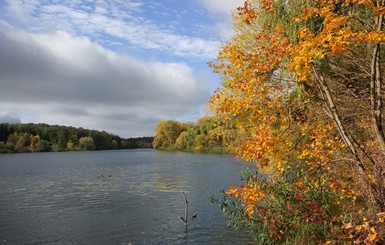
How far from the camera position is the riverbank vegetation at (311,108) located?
28.7 feet

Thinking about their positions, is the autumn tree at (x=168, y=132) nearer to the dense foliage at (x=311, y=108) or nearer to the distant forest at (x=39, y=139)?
the distant forest at (x=39, y=139)

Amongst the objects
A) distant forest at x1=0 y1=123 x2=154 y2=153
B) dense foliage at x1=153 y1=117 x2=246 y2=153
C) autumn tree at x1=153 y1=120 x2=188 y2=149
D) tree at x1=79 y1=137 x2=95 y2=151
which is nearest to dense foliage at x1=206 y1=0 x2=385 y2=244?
dense foliage at x1=153 y1=117 x2=246 y2=153

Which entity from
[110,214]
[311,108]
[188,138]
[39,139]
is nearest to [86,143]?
[39,139]

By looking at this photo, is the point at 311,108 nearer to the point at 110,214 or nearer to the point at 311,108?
the point at 311,108

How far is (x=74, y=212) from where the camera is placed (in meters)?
30.3

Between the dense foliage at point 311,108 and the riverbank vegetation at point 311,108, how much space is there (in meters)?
0.04

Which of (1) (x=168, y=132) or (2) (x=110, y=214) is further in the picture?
(1) (x=168, y=132)

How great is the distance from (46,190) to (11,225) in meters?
16.7

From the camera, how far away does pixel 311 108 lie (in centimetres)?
1370

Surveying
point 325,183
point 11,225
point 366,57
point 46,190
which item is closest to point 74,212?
point 11,225

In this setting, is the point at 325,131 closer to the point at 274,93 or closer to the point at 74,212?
the point at 274,93

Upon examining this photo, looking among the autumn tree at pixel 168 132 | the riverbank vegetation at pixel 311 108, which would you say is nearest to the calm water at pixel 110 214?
the riverbank vegetation at pixel 311 108

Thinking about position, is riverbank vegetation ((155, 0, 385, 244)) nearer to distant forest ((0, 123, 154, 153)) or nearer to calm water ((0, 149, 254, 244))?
calm water ((0, 149, 254, 244))

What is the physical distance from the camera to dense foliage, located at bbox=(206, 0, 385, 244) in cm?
873
